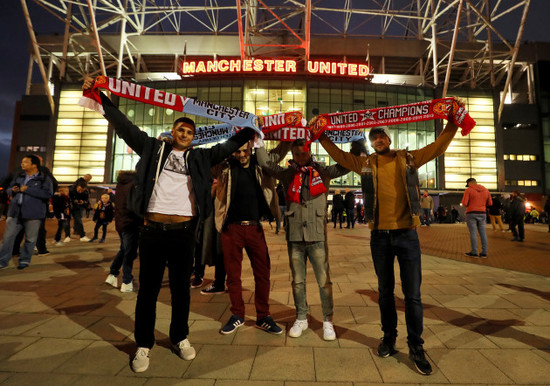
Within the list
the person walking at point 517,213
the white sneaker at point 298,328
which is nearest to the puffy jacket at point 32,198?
the white sneaker at point 298,328

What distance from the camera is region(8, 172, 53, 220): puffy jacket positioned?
5.59 meters

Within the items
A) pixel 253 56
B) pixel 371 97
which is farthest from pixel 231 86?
pixel 371 97

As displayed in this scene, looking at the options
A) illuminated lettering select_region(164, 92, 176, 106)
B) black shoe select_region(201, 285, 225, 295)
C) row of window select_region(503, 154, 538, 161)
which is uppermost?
row of window select_region(503, 154, 538, 161)

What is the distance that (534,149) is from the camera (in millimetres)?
35156

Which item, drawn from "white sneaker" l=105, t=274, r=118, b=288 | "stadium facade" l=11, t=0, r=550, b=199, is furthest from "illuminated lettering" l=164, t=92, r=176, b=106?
"stadium facade" l=11, t=0, r=550, b=199

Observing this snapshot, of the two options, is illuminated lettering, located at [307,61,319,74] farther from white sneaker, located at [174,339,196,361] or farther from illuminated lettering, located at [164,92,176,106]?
white sneaker, located at [174,339,196,361]

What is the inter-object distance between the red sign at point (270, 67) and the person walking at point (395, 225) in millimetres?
30843

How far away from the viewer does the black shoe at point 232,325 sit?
2939mm

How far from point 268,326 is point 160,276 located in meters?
1.22

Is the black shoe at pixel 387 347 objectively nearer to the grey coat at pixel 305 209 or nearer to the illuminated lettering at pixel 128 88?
the grey coat at pixel 305 209

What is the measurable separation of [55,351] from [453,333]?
3.76m

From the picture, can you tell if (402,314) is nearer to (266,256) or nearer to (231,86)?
(266,256)

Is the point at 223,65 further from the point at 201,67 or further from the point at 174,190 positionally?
the point at 174,190

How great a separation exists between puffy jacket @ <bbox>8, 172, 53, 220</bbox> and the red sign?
2804 centimetres
